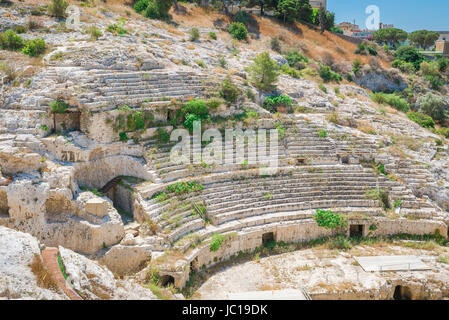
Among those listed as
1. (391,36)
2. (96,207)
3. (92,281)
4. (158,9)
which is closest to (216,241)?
(96,207)

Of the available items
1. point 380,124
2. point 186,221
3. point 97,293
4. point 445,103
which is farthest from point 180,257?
point 445,103

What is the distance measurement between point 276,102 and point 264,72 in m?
1.86

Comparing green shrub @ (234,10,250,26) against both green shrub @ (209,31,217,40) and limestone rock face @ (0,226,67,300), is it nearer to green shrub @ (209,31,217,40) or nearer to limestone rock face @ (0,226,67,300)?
green shrub @ (209,31,217,40)

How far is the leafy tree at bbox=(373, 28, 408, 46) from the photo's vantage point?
1726 inches

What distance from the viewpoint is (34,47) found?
16141 mm

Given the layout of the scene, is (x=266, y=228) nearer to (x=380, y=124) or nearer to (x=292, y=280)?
(x=292, y=280)

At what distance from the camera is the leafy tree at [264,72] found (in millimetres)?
19781

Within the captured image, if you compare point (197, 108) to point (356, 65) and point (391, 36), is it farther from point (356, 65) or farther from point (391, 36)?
point (391, 36)

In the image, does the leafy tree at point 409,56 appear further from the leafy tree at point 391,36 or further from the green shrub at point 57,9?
the green shrub at point 57,9

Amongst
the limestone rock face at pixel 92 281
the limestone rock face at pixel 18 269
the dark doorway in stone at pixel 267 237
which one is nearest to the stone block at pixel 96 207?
the limestone rock face at pixel 92 281

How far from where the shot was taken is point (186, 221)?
40.2 ft

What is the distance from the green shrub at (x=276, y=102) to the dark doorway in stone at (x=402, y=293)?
33.2ft

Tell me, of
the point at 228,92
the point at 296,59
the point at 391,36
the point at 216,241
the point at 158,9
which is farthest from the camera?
the point at 391,36

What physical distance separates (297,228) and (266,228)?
118 cm
